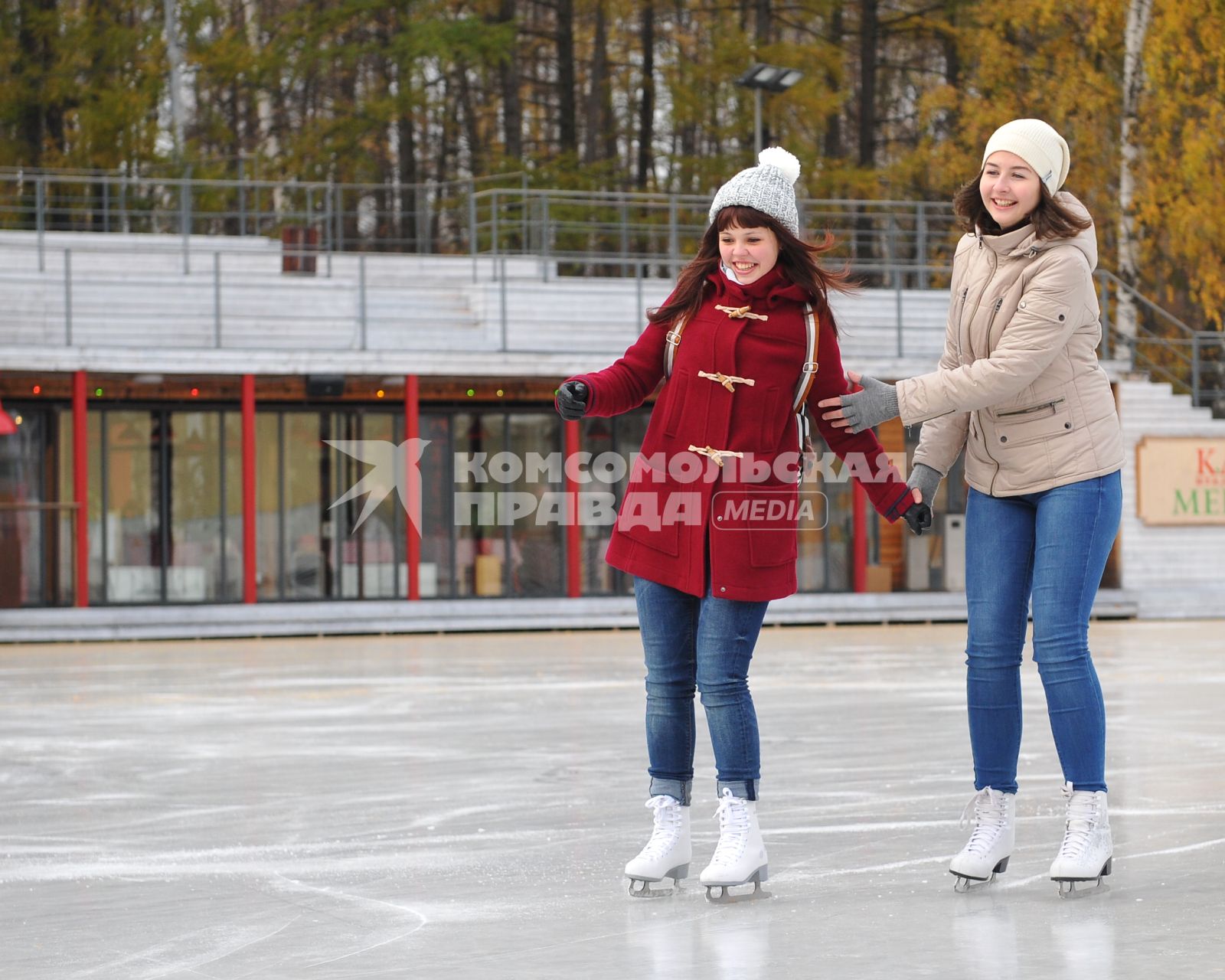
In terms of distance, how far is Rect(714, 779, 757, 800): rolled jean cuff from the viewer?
5.03 meters

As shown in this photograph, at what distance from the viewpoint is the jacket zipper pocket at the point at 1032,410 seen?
16.7 feet

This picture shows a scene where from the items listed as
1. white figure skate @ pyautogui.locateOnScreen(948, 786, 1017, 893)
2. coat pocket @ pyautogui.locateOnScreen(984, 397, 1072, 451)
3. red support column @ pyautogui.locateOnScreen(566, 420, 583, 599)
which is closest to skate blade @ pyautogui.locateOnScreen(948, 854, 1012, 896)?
white figure skate @ pyautogui.locateOnScreen(948, 786, 1017, 893)

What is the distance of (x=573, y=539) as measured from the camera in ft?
73.2

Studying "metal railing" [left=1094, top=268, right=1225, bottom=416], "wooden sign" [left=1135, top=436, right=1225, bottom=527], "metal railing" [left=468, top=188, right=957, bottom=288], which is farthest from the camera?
"metal railing" [left=468, top=188, right=957, bottom=288]

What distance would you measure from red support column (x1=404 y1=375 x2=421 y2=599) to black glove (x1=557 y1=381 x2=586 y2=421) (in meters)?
16.0

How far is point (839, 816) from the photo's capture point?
252 inches

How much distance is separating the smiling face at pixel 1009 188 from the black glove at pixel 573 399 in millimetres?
1132

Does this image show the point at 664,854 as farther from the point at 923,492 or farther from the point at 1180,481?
the point at 1180,481

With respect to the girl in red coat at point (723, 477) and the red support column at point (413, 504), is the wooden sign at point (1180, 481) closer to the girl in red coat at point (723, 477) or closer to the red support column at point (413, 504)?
the red support column at point (413, 504)

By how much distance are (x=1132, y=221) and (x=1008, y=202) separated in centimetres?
2400

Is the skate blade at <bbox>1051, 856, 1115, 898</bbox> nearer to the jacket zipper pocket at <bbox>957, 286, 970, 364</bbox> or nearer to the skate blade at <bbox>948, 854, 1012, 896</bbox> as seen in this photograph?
the skate blade at <bbox>948, 854, 1012, 896</bbox>

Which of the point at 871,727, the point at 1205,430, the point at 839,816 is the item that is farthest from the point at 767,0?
the point at 839,816

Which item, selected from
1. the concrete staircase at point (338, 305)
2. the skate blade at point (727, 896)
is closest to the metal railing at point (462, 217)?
the concrete staircase at point (338, 305)

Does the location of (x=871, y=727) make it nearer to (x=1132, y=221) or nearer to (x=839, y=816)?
(x=839, y=816)
